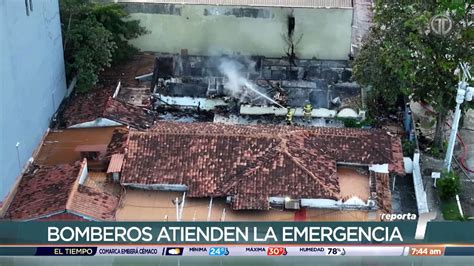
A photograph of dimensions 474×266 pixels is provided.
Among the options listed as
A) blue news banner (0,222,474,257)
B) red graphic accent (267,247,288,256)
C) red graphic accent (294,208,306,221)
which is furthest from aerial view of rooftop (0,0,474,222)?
red graphic accent (267,247,288,256)

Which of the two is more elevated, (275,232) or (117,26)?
(117,26)

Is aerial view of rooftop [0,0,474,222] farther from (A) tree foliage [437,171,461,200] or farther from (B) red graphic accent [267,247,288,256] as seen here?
(B) red graphic accent [267,247,288,256]

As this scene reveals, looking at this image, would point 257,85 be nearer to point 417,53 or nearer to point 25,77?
point 417,53

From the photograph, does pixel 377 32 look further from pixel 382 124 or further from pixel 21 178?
pixel 21 178

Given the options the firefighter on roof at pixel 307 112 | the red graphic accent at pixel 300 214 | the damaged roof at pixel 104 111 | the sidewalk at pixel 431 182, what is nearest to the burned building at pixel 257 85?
the firefighter on roof at pixel 307 112

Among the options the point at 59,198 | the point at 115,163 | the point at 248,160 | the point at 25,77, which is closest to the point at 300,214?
the point at 248,160

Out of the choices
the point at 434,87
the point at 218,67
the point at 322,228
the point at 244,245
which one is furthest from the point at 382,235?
the point at 218,67
